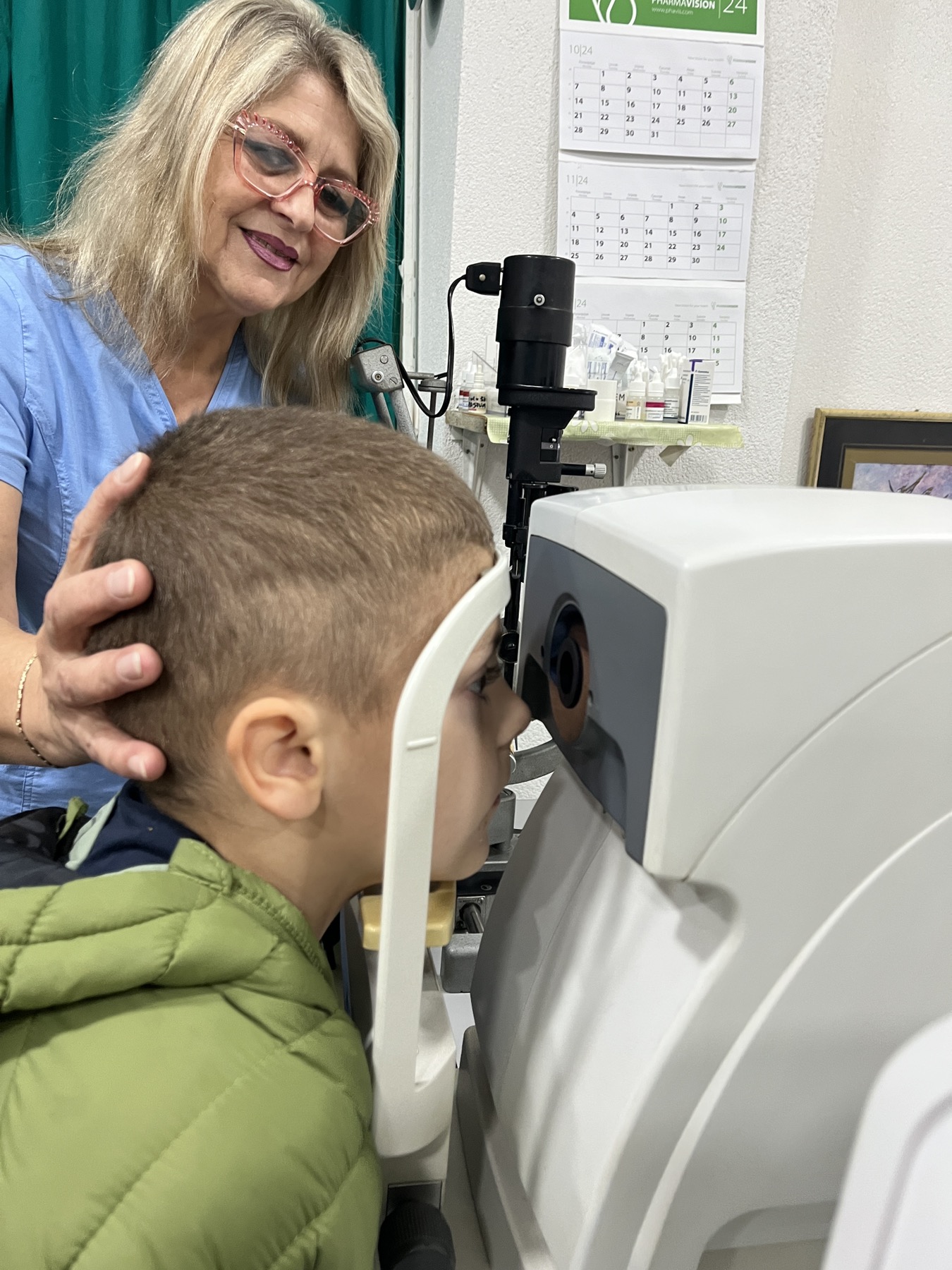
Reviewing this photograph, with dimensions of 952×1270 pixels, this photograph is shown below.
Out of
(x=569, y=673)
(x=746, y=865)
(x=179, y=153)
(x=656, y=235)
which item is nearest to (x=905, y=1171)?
(x=746, y=865)

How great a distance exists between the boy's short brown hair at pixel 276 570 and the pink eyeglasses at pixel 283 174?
2.00ft

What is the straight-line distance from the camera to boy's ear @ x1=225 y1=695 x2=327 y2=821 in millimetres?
526

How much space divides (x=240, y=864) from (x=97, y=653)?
167 millimetres

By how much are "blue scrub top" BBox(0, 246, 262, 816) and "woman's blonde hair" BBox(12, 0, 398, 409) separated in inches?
1.6

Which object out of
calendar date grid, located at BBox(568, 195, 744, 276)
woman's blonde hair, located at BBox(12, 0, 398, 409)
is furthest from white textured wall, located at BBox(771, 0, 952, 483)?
woman's blonde hair, located at BBox(12, 0, 398, 409)

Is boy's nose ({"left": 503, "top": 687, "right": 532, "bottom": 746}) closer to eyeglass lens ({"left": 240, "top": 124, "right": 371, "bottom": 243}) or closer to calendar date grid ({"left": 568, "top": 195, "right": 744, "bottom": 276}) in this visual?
eyeglass lens ({"left": 240, "top": 124, "right": 371, "bottom": 243})

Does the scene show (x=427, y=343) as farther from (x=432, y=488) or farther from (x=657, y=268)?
(x=432, y=488)

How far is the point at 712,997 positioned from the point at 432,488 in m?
0.34

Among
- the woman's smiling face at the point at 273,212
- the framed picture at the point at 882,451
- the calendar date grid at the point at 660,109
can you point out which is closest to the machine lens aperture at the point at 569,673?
the woman's smiling face at the point at 273,212

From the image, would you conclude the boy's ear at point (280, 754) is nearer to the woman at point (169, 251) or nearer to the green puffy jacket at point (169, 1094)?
the green puffy jacket at point (169, 1094)

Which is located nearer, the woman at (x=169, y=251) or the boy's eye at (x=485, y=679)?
the boy's eye at (x=485, y=679)

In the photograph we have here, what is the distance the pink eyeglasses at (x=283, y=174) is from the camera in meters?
1.02

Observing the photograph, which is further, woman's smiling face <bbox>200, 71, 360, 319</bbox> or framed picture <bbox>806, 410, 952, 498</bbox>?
framed picture <bbox>806, 410, 952, 498</bbox>

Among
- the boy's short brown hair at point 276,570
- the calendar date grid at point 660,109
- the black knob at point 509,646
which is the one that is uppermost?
the calendar date grid at point 660,109
